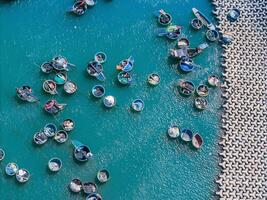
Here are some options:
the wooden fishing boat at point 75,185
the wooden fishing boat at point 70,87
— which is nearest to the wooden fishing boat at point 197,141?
the wooden fishing boat at point 75,185

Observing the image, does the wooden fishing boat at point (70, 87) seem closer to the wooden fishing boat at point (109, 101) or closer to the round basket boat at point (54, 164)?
the wooden fishing boat at point (109, 101)

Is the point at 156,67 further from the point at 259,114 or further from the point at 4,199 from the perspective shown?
the point at 4,199

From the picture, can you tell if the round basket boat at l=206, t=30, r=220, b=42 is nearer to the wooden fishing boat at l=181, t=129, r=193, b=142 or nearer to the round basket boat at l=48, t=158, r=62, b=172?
the wooden fishing boat at l=181, t=129, r=193, b=142

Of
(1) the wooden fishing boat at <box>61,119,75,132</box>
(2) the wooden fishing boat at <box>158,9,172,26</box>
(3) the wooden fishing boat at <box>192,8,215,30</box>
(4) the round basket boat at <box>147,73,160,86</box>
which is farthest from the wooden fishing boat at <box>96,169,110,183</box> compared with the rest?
(3) the wooden fishing boat at <box>192,8,215,30</box>

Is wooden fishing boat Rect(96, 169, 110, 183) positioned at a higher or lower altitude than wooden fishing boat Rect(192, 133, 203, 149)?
lower

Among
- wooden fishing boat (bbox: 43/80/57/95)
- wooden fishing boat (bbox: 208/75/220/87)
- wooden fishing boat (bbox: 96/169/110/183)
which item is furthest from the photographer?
wooden fishing boat (bbox: 208/75/220/87)

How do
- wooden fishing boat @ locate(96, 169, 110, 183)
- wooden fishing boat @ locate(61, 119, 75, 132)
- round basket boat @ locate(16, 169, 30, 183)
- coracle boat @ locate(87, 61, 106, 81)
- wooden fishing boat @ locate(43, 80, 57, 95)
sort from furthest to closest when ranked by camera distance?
coracle boat @ locate(87, 61, 106, 81), wooden fishing boat @ locate(43, 80, 57, 95), wooden fishing boat @ locate(61, 119, 75, 132), wooden fishing boat @ locate(96, 169, 110, 183), round basket boat @ locate(16, 169, 30, 183)
